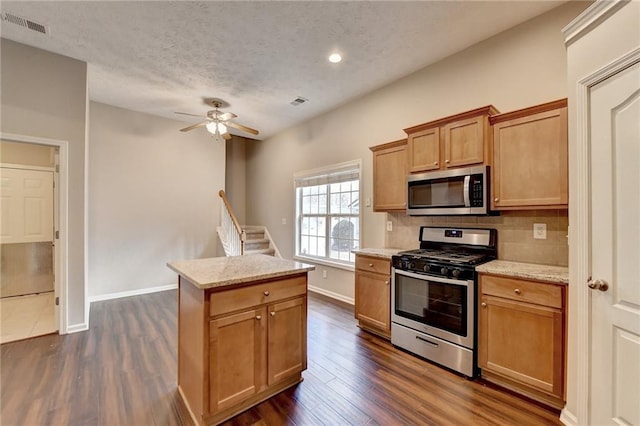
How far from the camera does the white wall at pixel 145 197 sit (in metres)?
4.50

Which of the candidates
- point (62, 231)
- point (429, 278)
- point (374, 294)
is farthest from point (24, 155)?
point (429, 278)

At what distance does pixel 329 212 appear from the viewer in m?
4.82

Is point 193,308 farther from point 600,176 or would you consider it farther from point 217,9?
point 600,176

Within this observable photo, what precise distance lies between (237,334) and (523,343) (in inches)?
82.2

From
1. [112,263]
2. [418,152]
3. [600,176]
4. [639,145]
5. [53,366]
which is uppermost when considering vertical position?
[418,152]

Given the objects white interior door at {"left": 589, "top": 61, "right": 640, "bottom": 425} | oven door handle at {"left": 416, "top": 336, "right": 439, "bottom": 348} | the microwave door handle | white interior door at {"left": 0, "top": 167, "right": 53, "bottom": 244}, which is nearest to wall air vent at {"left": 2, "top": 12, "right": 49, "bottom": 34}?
white interior door at {"left": 0, "top": 167, "right": 53, "bottom": 244}

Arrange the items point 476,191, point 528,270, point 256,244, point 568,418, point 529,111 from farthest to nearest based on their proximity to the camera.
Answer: point 256,244 < point 476,191 < point 529,111 < point 528,270 < point 568,418

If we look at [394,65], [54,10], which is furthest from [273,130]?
[54,10]

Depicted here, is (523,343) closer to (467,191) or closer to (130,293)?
(467,191)

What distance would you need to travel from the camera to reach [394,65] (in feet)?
10.8

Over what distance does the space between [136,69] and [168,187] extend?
2.26 m

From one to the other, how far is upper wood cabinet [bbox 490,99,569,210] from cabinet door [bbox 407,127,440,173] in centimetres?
51

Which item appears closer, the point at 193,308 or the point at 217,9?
the point at 193,308

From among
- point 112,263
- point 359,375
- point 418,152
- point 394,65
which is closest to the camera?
A: point 359,375
